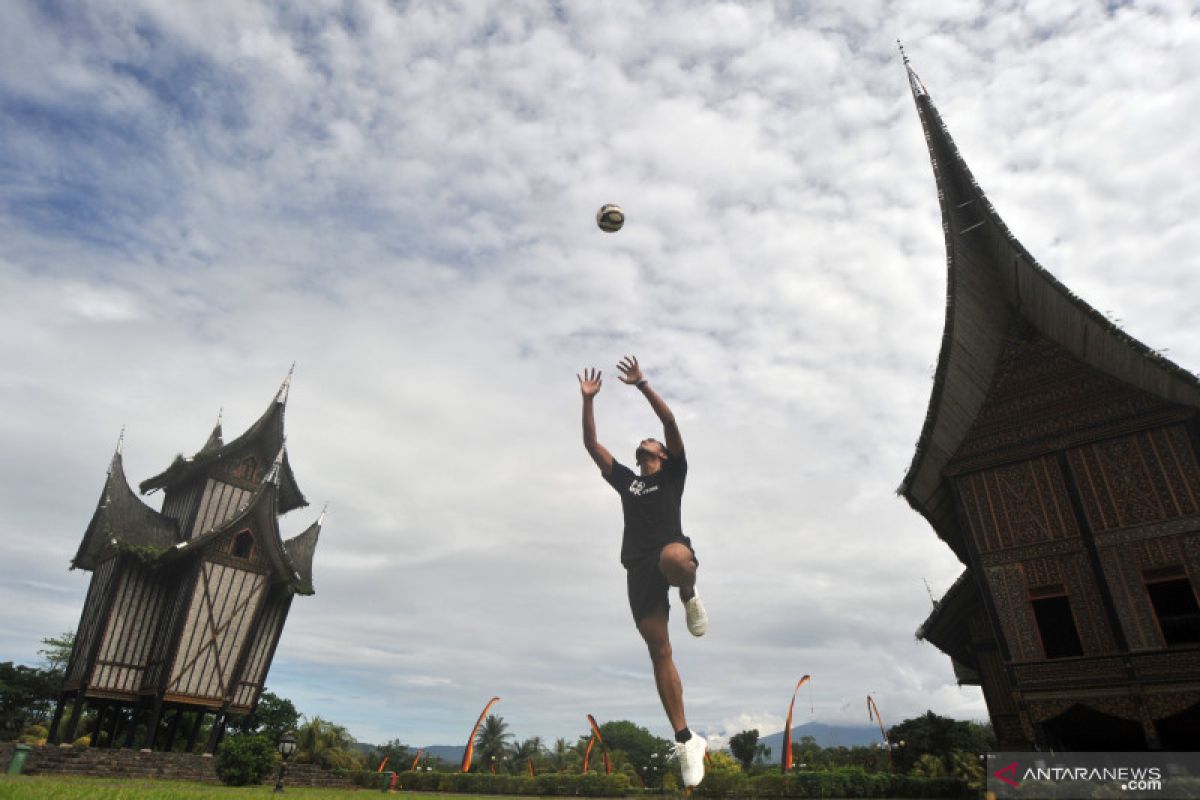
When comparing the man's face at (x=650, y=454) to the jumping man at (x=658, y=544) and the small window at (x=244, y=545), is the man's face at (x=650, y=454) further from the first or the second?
the small window at (x=244, y=545)

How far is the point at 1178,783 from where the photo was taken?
38.4 feet

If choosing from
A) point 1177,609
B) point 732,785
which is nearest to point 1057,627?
point 1177,609

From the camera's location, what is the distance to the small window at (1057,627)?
16219 mm

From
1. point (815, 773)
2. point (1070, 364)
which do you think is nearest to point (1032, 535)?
point (1070, 364)

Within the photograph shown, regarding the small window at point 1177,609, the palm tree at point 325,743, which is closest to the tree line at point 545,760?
the palm tree at point 325,743

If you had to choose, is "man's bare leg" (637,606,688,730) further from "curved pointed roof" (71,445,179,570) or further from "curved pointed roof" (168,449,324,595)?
"curved pointed roof" (71,445,179,570)

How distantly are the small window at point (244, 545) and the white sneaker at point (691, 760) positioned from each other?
20.5 meters

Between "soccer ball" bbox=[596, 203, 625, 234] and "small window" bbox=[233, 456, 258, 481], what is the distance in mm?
22696

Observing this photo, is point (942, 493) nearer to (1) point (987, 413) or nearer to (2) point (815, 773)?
(1) point (987, 413)

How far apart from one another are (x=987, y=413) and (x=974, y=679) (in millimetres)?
14119

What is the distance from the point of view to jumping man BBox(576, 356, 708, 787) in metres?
11.5

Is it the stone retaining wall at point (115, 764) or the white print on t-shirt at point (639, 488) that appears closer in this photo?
the white print on t-shirt at point (639, 488)

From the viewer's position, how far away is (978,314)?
16734 mm

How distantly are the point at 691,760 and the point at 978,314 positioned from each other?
12.5 metres
